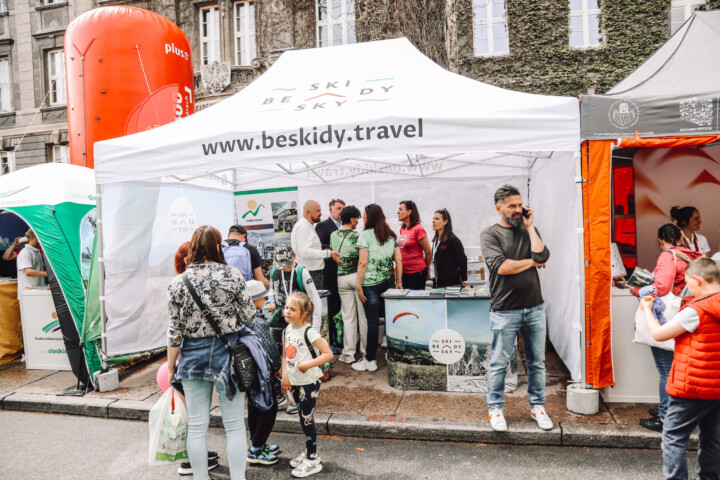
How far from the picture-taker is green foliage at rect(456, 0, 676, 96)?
13.0 metres

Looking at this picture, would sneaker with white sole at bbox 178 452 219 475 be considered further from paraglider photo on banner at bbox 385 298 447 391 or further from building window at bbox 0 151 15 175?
building window at bbox 0 151 15 175

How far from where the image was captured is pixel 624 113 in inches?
152

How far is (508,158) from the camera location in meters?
7.04

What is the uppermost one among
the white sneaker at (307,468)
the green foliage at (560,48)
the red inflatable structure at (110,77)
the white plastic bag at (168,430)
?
the green foliage at (560,48)

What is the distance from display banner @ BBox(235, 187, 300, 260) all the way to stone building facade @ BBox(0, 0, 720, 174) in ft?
19.4

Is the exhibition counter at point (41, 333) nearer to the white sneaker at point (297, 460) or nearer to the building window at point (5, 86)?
the white sneaker at point (297, 460)

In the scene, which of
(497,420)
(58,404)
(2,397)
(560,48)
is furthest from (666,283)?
(560,48)

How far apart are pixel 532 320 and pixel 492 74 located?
11.9 m

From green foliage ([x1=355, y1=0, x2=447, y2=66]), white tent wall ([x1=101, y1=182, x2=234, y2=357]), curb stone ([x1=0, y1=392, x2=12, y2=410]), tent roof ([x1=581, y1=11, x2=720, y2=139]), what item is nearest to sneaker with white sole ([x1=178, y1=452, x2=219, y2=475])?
white tent wall ([x1=101, y1=182, x2=234, y2=357])

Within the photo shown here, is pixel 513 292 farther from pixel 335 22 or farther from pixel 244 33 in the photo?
pixel 244 33

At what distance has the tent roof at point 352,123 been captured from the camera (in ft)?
13.4

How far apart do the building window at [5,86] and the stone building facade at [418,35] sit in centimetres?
124

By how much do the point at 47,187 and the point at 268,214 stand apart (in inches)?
121

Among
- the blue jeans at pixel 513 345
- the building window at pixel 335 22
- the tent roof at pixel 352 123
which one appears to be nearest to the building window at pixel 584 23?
the building window at pixel 335 22
